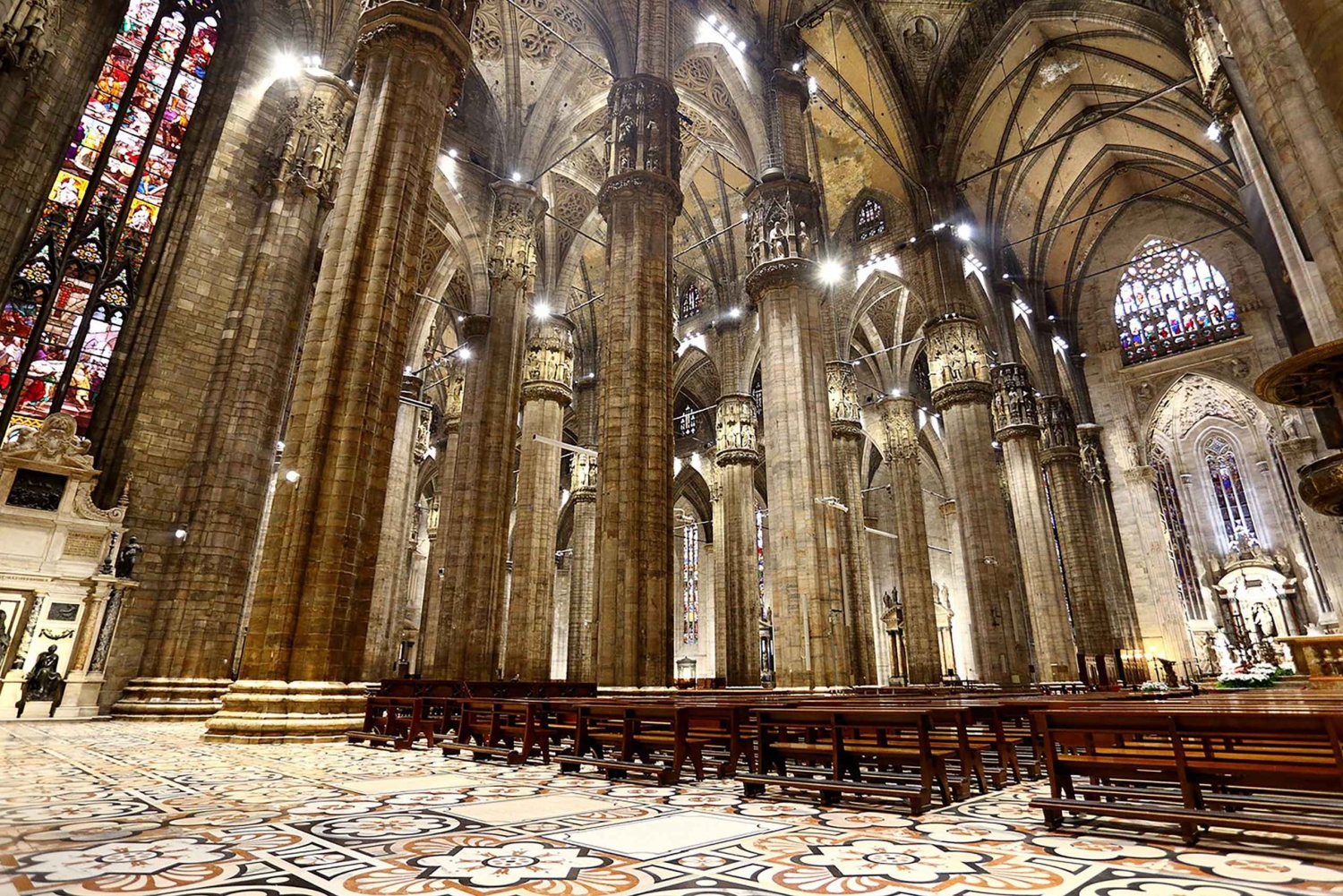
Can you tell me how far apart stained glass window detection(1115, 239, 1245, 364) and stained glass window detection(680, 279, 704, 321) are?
54.9 feet

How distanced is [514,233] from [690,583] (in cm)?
2165

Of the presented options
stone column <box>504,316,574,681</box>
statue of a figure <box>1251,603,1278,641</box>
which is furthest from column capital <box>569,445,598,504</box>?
statue of a figure <box>1251,603,1278,641</box>

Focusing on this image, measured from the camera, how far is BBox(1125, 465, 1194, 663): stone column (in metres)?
23.9

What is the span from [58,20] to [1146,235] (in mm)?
33668

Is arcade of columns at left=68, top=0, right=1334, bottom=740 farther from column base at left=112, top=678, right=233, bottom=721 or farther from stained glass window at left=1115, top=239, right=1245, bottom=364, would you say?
stained glass window at left=1115, top=239, right=1245, bottom=364

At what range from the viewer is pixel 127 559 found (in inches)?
422

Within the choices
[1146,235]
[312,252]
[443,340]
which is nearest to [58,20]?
[312,252]

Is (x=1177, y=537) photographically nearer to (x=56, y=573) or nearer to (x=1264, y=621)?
(x=1264, y=621)

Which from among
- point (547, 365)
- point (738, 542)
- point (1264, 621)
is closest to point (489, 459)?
point (547, 365)

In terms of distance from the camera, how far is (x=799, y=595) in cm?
1333

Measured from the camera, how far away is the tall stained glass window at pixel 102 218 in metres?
10.7

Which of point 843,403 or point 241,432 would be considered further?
point 843,403

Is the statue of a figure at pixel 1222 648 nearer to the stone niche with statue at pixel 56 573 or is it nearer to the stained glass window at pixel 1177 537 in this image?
the stained glass window at pixel 1177 537

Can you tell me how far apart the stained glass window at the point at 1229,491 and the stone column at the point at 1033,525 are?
12.3m
